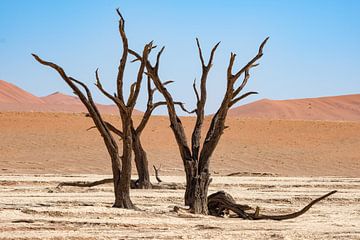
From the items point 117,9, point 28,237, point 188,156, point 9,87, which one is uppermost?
point 9,87

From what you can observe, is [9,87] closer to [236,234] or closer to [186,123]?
[186,123]

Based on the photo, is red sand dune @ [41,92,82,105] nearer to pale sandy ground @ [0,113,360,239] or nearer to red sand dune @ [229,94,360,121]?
red sand dune @ [229,94,360,121]

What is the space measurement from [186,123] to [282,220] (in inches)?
1286

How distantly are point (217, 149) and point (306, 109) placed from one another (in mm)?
59951

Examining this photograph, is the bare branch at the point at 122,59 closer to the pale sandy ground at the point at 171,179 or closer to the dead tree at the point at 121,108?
the dead tree at the point at 121,108

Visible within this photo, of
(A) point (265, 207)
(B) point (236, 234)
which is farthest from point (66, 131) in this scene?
(B) point (236, 234)

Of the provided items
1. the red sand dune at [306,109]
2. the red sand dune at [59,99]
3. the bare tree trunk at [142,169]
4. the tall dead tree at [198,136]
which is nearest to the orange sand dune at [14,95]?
the red sand dune at [59,99]

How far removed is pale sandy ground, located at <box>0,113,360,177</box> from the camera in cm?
3141

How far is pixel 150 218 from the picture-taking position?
504 inches

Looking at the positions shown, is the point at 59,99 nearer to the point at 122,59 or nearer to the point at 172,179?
the point at 172,179

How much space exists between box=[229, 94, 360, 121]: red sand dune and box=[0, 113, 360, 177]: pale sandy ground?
44.5m

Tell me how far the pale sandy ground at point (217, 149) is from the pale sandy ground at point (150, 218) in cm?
1090

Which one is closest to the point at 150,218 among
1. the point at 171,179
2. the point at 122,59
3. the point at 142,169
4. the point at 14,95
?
the point at 122,59

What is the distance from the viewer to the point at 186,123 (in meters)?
46.2
